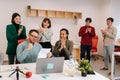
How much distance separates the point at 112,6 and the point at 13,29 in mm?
4022

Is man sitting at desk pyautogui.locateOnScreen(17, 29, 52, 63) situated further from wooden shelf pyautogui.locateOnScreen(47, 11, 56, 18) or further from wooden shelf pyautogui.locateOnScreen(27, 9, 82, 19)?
wooden shelf pyautogui.locateOnScreen(47, 11, 56, 18)

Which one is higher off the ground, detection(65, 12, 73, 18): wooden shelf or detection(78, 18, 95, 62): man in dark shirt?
detection(65, 12, 73, 18): wooden shelf

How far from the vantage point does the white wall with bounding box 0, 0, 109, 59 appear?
18.0 feet

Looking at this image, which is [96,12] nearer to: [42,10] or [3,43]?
[42,10]

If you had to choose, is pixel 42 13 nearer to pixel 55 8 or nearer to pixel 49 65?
pixel 55 8

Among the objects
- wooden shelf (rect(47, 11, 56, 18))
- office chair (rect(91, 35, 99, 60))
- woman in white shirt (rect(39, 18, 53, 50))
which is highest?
wooden shelf (rect(47, 11, 56, 18))

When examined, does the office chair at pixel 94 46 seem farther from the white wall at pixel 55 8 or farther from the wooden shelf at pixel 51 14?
the wooden shelf at pixel 51 14

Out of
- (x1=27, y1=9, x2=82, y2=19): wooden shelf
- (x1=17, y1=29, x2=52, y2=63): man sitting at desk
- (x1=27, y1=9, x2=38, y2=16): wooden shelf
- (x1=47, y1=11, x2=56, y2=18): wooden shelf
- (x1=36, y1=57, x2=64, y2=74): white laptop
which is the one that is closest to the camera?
(x1=36, y1=57, x2=64, y2=74): white laptop

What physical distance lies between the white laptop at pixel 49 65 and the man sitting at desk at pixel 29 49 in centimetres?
67

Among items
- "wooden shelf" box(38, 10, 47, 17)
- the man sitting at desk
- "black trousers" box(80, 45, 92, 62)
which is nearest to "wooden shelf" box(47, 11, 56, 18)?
"wooden shelf" box(38, 10, 47, 17)

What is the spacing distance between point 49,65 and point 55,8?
426 centimetres

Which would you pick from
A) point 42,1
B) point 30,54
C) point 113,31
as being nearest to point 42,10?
point 42,1

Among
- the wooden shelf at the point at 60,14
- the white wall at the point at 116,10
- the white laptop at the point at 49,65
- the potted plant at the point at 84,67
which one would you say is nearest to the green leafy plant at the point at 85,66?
the potted plant at the point at 84,67

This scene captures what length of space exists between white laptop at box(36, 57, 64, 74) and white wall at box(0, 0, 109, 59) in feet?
12.6
